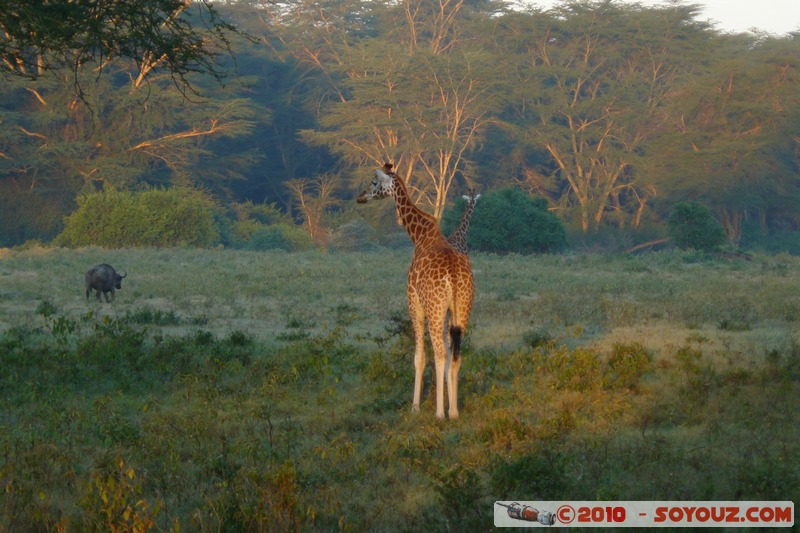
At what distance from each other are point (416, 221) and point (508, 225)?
78.8ft

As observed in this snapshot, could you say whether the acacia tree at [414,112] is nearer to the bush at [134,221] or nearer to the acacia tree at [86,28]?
the bush at [134,221]

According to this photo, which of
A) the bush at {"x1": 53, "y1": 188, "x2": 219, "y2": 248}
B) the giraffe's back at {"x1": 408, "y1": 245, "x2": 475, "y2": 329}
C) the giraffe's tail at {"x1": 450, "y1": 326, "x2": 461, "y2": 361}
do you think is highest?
the giraffe's back at {"x1": 408, "y1": 245, "x2": 475, "y2": 329}

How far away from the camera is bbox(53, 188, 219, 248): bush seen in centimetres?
3462

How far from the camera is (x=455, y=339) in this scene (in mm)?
7891

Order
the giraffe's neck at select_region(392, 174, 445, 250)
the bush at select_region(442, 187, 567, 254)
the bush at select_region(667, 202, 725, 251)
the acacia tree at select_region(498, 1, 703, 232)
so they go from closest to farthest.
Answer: the giraffe's neck at select_region(392, 174, 445, 250) → the bush at select_region(667, 202, 725, 251) → the bush at select_region(442, 187, 567, 254) → the acacia tree at select_region(498, 1, 703, 232)

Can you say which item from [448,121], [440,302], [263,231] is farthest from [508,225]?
[440,302]

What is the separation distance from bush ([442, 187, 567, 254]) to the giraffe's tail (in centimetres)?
2420

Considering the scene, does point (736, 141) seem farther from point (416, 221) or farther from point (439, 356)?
point (439, 356)

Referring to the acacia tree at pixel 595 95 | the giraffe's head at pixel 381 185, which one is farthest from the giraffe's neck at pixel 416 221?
the acacia tree at pixel 595 95

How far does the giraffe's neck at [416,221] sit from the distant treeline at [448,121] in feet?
95.2

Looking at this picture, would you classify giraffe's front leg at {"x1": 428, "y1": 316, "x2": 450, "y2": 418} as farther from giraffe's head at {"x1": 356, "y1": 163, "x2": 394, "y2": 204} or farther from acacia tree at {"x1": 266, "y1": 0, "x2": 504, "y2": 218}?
acacia tree at {"x1": 266, "y1": 0, "x2": 504, "y2": 218}

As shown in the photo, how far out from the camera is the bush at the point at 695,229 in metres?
32.0

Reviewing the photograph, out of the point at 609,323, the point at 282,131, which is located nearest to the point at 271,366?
the point at 609,323

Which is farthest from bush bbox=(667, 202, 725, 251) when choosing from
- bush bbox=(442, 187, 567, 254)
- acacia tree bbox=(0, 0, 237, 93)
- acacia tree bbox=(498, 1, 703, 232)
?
acacia tree bbox=(0, 0, 237, 93)
